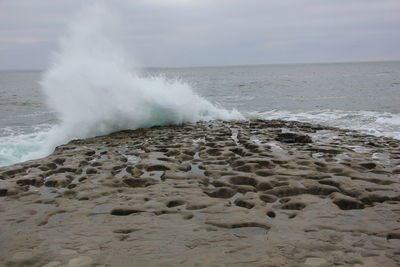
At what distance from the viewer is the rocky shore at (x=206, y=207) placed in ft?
12.0

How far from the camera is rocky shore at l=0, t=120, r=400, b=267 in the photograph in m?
3.67

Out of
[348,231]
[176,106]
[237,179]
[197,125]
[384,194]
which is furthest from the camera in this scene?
[176,106]

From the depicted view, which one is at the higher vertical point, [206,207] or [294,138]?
[294,138]

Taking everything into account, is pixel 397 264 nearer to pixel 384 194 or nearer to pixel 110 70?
pixel 384 194

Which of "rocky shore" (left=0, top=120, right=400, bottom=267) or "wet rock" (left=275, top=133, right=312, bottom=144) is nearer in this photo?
"rocky shore" (left=0, top=120, right=400, bottom=267)

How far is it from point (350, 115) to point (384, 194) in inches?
557

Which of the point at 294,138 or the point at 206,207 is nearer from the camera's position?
the point at 206,207

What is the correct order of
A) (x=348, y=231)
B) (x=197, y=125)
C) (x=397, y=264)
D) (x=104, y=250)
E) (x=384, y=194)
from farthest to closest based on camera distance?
(x=197, y=125), (x=384, y=194), (x=348, y=231), (x=104, y=250), (x=397, y=264)

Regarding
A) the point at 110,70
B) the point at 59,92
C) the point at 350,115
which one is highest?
the point at 110,70

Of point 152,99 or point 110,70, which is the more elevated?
point 110,70

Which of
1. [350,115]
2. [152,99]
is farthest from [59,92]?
[350,115]

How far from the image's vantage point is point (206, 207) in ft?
16.4

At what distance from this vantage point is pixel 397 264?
3.37 metres

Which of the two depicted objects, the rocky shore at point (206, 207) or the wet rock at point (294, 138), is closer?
the rocky shore at point (206, 207)
